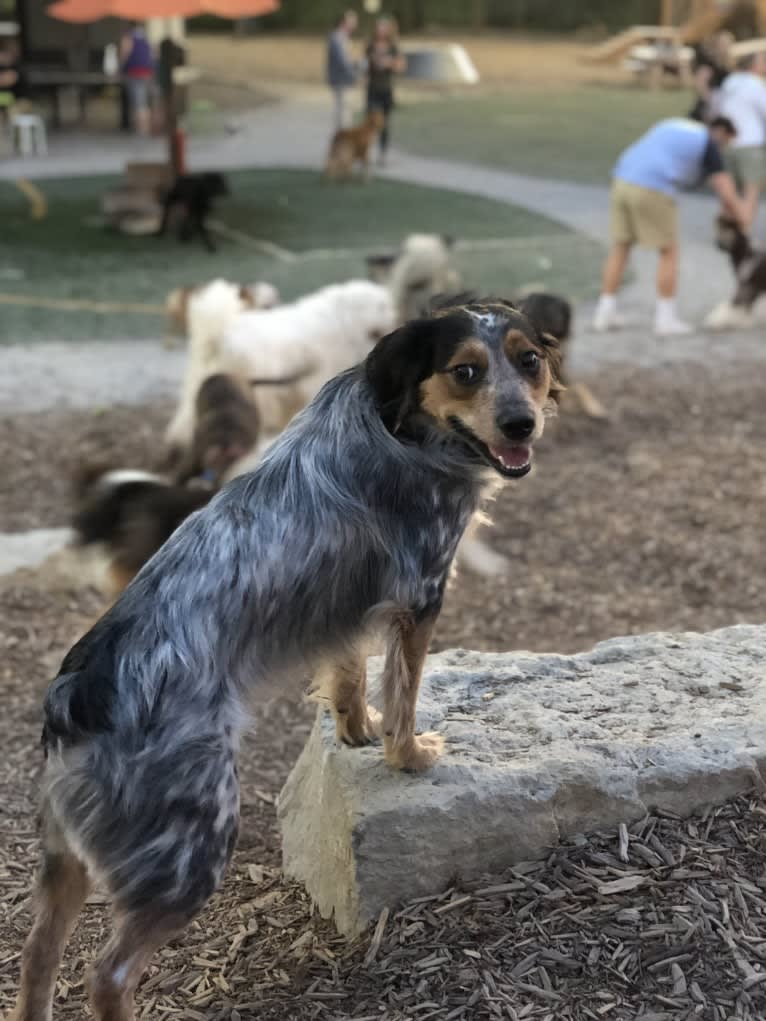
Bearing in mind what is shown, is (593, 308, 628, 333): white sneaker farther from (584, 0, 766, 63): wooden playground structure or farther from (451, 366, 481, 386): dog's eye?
(584, 0, 766, 63): wooden playground structure

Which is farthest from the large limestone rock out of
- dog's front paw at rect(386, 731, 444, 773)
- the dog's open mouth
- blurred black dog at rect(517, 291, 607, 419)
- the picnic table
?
the picnic table

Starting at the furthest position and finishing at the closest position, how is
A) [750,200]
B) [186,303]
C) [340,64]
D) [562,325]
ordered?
[340,64] < [750,200] < [186,303] < [562,325]

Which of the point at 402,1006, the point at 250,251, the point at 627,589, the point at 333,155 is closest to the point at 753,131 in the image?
the point at 250,251

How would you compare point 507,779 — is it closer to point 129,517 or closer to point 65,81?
point 129,517

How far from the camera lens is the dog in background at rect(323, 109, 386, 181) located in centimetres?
1859

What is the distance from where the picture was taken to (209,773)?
2.87 meters

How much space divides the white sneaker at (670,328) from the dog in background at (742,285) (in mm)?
326

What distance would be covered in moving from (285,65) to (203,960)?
3413cm

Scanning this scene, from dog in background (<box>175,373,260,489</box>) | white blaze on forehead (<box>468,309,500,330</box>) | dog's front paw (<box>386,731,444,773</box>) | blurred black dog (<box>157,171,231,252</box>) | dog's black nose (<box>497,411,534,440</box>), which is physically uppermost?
white blaze on forehead (<box>468,309,500,330</box>)

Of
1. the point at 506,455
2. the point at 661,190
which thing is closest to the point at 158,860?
the point at 506,455

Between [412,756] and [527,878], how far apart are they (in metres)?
0.43

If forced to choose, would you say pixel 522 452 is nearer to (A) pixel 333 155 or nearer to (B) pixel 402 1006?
(B) pixel 402 1006

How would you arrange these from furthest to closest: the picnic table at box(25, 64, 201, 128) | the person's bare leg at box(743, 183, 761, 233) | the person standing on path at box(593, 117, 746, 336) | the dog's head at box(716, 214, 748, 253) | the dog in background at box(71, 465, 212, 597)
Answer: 1. the picnic table at box(25, 64, 201, 128)
2. the person's bare leg at box(743, 183, 761, 233)
3. the dog's head at box(716, 214, 748, 253)
4. the person standing on path at box(593, 117, 746, 336)
5. the dog in background at box(71, 465, 212, 597)

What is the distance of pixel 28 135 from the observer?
A: 21.5 meters
